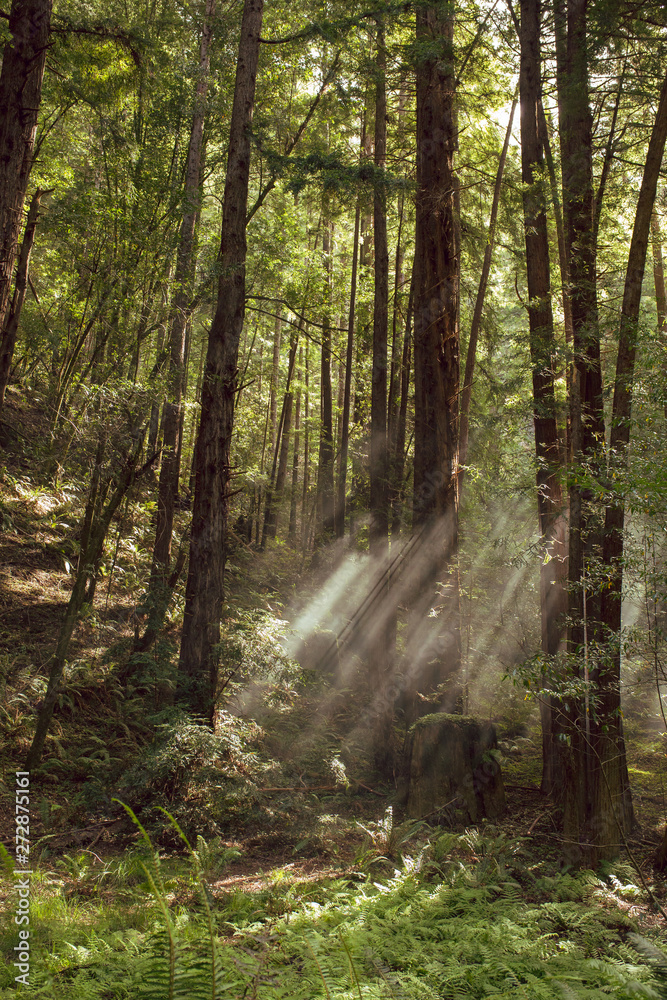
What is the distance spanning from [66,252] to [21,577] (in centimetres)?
506

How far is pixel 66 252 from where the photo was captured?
8.63 meters

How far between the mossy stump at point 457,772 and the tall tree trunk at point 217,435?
2804mm

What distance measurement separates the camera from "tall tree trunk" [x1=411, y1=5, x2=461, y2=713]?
8977 mm

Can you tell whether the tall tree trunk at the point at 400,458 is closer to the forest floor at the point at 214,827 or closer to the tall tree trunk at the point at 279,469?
the forest floor at the point at 214,827

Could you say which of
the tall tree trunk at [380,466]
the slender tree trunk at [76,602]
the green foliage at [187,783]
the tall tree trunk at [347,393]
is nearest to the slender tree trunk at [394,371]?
the tall tree trunk at [347,393]

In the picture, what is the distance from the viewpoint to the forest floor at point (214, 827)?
3.63 metres

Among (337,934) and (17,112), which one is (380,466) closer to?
(17,112)

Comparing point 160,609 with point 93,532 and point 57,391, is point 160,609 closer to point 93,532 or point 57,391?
point 93,532

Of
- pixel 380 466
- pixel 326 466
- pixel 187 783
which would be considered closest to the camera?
pixel 187 783

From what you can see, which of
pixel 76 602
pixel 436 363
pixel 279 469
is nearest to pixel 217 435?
pixel 76 602

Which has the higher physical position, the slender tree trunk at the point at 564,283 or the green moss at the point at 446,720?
the slender tree trunk at the point at 564,283

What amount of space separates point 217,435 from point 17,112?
3.86m

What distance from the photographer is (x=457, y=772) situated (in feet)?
23.7

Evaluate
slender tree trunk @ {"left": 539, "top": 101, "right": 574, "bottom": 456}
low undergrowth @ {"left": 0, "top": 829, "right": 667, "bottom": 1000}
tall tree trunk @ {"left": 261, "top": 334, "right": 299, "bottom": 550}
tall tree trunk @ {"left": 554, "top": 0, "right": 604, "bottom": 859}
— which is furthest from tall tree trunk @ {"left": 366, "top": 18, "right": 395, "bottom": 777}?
tall tree trunk @ {"left": 261, "top": 334, "right": 299, "bottom": 550}
